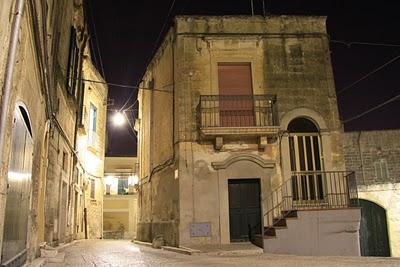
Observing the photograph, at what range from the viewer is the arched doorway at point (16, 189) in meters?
4.45

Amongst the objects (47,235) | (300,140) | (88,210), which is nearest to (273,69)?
(300,140)

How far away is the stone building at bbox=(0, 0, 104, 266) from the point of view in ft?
12.9

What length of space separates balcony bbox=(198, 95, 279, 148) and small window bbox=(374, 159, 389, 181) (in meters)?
6.50

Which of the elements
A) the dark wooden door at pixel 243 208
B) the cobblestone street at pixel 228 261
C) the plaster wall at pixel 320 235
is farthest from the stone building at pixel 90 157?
the plaster wall at pixel 320 235

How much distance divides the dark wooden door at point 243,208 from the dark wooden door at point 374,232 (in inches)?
251

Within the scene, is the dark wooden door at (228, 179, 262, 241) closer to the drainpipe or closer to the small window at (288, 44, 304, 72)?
the small window at (288, 44, 304, 72)

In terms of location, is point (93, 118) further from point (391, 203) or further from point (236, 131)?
point (391, 203)

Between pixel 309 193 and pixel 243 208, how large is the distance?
2.17 m

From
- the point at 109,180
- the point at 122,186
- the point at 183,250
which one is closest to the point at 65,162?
the point at 183,250

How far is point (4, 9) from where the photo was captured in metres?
3.60

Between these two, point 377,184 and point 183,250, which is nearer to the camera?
point 183,250

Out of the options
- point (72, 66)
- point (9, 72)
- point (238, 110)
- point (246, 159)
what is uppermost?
point (72, 66)

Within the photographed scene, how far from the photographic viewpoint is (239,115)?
42.4 feet

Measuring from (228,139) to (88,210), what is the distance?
1145 cm
